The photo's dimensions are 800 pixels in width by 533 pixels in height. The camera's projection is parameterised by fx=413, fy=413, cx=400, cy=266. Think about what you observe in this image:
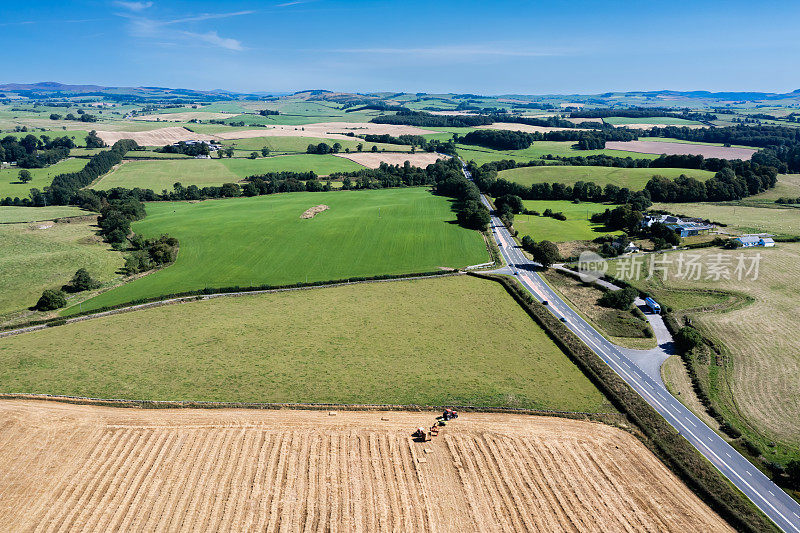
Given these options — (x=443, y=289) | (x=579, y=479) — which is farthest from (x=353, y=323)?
(x=579, y=479)

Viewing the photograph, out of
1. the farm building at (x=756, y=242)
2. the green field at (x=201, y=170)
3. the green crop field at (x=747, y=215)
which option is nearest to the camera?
the farm building at (x=756, y=242)

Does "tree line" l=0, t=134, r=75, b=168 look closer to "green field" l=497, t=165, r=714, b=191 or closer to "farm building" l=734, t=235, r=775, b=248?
"green field" l=497, t=165, r=714, b=191

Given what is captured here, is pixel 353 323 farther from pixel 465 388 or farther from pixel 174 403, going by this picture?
pixel 174 403

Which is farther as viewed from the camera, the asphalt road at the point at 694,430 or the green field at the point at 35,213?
the green field at the point at 35,213

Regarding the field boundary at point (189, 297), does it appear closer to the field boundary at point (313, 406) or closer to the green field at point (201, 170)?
the field boundary at point (313, 406)

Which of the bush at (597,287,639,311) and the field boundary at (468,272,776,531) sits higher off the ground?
the bush at (597,287,639,311)

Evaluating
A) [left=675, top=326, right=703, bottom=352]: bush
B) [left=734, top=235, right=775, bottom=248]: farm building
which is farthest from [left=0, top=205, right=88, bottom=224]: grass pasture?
[left=734, top=235, right=775, bottom=248]: farm building

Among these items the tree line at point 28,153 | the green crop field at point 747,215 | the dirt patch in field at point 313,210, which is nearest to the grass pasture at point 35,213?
the dirt patch in field at point 313,210
